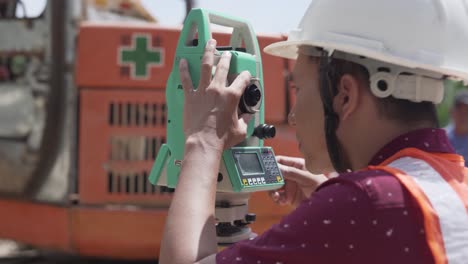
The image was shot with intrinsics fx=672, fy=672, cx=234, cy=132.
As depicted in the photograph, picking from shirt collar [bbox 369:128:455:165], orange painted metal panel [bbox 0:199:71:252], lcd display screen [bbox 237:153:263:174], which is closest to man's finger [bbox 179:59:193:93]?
lcd display screen [bbox 237:153:263:174]

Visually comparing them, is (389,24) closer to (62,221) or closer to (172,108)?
(172,108)

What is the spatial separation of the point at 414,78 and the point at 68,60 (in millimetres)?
2855

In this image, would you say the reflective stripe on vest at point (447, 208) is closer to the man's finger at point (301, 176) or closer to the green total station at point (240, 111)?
the green total station at point (240, 111)

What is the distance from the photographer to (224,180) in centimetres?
164

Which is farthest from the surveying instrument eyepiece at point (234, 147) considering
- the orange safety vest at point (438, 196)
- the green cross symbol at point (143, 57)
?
the green cross symbol at point (143, 57)

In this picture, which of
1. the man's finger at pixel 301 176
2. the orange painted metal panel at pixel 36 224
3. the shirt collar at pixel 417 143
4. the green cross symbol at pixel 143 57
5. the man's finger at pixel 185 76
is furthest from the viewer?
the orange painted metal panel at pixel 36 224

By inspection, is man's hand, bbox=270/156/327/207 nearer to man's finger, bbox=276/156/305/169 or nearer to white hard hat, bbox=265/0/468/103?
man's finger, bbox=276/156/305/169

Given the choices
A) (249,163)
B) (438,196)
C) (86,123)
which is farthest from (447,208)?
(86,123)

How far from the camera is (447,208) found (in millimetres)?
1159

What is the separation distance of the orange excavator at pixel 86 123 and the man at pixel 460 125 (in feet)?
3.37

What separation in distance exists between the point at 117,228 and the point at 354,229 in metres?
2.91

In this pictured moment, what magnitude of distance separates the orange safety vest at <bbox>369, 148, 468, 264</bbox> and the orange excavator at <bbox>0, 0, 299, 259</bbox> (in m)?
2.55

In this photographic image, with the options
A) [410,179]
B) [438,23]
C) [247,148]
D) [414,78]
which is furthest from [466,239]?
[247,148]

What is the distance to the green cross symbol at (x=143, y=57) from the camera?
149 inches
